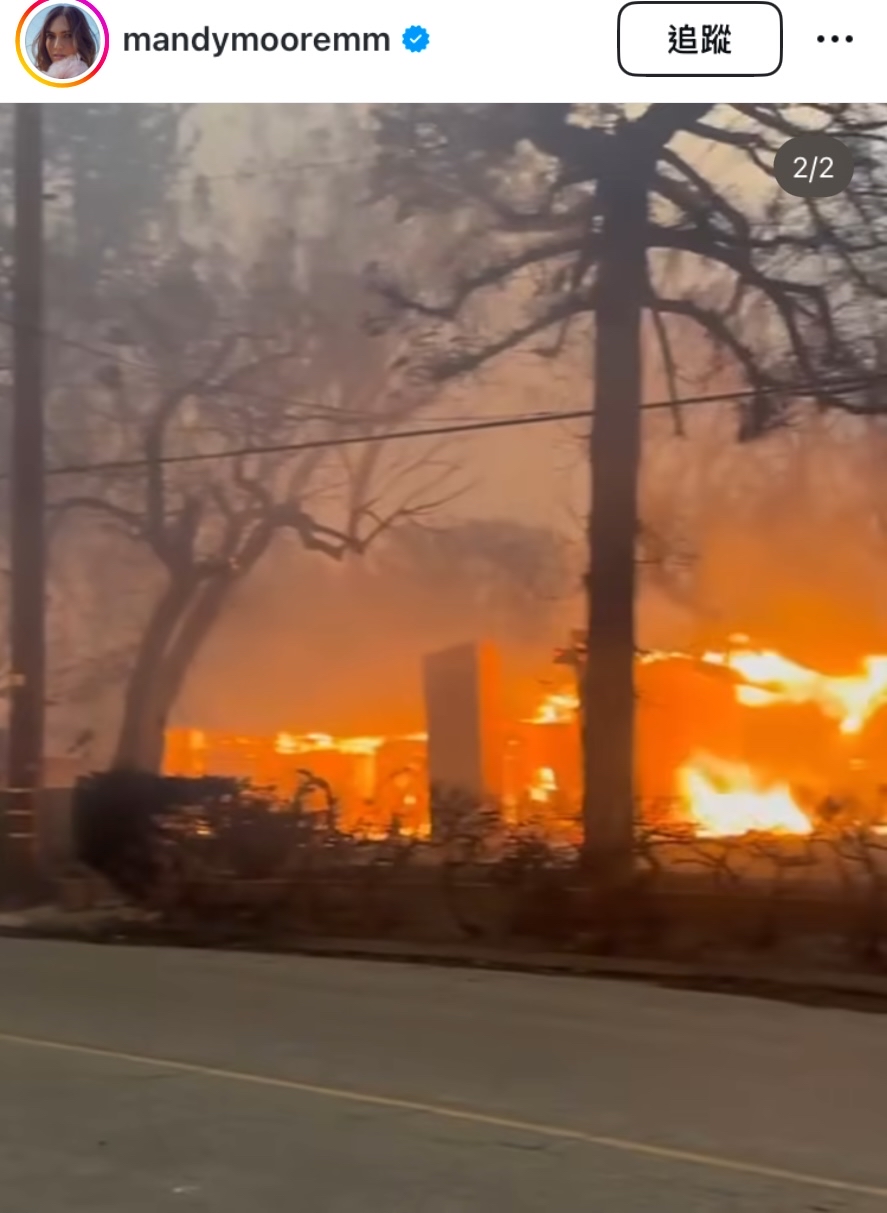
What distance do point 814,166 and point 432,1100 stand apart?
7.44 meters

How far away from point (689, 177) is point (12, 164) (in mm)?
5893

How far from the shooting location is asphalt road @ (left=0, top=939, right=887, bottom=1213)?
4.74 m

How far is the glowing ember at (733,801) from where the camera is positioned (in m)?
10.5

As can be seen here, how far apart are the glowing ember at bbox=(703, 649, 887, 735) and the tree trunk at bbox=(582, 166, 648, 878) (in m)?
0.80

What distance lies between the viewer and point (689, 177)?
10.8 m

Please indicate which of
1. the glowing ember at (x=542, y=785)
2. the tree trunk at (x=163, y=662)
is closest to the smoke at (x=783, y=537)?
the glowing ember at (x=542, y=785)

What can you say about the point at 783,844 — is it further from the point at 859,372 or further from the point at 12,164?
the point at 12,164

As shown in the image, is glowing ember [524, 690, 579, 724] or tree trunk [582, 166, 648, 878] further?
glowing ember [524, 690, 579, 724]

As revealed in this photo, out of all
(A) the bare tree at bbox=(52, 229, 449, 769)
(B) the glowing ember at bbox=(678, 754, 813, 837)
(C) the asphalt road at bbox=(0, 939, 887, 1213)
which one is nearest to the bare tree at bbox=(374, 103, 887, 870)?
(B) the glowing ember at bbox=(678, 754, 813, 837)
